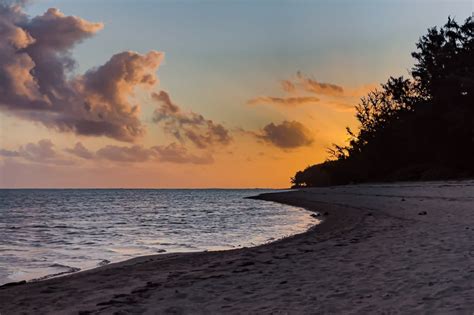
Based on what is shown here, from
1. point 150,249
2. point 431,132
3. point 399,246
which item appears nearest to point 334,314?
point 399,246

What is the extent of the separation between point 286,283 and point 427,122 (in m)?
62.6

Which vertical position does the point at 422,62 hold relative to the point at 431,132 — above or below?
above

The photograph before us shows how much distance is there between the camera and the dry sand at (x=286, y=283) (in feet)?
20.5

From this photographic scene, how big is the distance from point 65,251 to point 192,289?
35.4 ft

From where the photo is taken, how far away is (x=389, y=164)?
79125mm

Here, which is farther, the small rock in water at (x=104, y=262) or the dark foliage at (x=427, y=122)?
the dark foliage at (x=427, y=122)

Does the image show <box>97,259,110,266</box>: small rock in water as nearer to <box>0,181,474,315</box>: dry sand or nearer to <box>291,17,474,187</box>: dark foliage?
<box>0,181,474,315</box>: dry sand

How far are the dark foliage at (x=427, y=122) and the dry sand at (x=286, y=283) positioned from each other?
177ft

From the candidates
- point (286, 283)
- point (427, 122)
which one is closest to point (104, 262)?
point (286, 283)

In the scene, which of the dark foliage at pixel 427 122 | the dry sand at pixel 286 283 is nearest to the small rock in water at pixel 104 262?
the dry sand at pixel 286 283

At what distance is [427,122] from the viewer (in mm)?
63969

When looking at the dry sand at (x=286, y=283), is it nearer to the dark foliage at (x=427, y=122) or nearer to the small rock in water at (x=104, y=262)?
the small rock in water at (x=104, y=262)

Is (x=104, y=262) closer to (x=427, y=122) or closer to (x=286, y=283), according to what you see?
(x=286, y=283)

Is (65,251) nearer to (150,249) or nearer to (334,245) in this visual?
(150,249)
